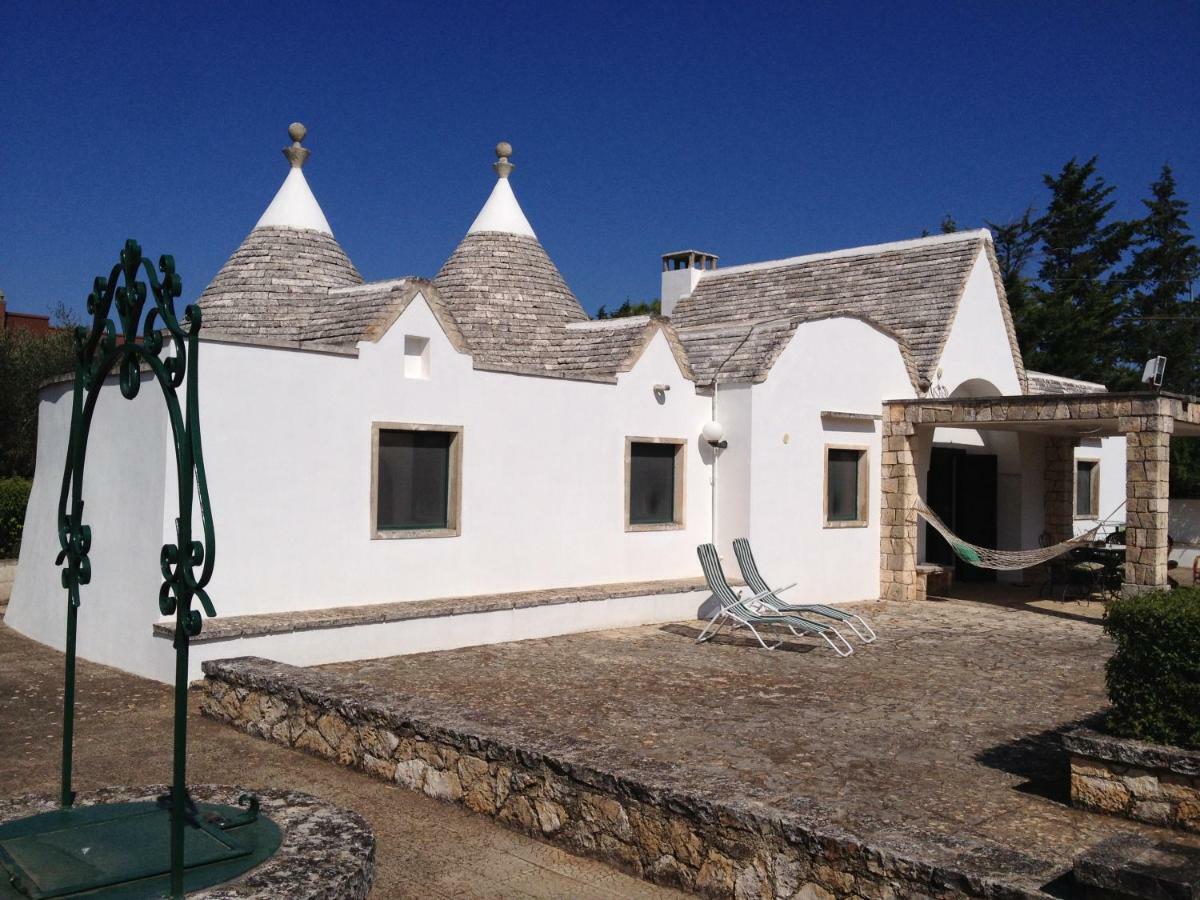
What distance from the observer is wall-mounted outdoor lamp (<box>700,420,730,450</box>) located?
13992mm

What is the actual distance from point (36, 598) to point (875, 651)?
29.4 ft

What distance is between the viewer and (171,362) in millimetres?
4164

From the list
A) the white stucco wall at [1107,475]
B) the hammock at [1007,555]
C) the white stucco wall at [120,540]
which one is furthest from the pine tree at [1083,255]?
the white stucco wall at [120,540]

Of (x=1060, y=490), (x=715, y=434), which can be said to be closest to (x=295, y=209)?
(x=715, y=434)

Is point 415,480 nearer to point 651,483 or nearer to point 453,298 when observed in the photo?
point 651,483

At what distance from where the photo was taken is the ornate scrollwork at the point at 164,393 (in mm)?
3740

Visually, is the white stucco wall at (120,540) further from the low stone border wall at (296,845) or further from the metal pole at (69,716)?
the metal pole at (69,716)

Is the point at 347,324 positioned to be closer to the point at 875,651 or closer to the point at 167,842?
the point at 875,651

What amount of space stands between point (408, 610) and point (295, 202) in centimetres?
695

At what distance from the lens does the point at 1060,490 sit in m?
18.4

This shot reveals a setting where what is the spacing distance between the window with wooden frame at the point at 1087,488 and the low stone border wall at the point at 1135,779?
52.3 ft

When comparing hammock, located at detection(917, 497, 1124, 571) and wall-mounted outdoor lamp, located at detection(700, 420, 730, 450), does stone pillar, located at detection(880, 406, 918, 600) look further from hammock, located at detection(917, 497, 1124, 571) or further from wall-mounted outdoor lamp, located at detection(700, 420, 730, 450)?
wall-mounted outdoor lamp, located at detection(700, 420, 730, 450)

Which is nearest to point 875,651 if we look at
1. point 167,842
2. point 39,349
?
point 167,842

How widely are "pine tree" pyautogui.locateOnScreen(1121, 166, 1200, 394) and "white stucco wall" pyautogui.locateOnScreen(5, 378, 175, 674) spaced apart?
38035mm
